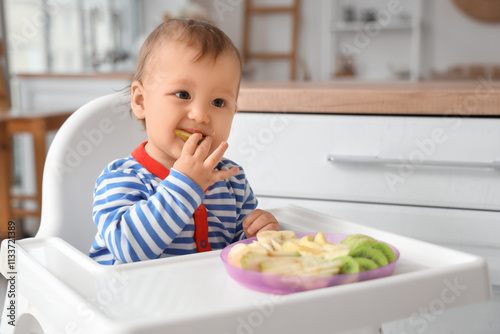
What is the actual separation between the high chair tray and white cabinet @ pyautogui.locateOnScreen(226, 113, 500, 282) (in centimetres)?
39

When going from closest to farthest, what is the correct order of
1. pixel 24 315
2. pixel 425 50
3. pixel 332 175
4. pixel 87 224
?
pixel 24 315
pixel 87 224
pixel 332 175
pixel 425 50

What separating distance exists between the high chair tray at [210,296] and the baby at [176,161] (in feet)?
0.22

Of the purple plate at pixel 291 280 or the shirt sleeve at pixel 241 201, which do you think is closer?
the purple plate at pixel 291 280

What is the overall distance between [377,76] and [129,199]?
15.7ft

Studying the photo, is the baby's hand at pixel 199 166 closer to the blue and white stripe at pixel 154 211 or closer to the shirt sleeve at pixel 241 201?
the blue and white stripe at pixel 154 211

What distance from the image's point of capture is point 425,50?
16.6 ft

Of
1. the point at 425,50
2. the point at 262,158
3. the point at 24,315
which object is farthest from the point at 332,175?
the point at 425,50

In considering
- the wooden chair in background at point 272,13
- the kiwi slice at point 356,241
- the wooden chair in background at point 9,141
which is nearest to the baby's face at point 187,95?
the kiwi slice at point 356,241

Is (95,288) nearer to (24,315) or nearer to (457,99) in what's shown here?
(24,315)

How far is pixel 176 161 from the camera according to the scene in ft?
2.22

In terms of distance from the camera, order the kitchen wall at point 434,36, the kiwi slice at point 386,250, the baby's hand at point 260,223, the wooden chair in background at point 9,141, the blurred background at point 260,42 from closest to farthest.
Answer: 1. the kiwi slice at point 386,250
2. the baby's hand at point 260,223
3. the wooden chair in background at point 9,141
4. the blurred background at point 260,42
5. the kitchen wall at point 434,36

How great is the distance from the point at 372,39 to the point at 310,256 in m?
4.90

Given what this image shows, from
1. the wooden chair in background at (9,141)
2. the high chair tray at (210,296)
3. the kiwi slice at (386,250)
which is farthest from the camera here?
the wooden chair in background at (9,141)

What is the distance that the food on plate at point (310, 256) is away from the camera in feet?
1.66
